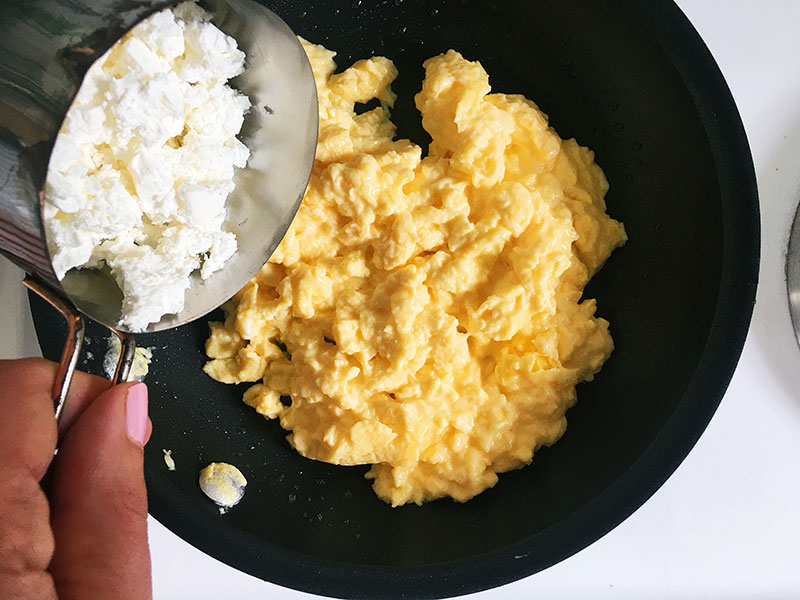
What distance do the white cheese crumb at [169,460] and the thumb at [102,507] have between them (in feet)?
0.87

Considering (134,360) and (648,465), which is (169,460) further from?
(648,465)

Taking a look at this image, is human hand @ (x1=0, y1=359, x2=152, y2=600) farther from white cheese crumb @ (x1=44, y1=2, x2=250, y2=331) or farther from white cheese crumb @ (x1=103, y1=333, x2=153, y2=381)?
white cheese crumb @ (x1=103, y1=333, x2=153, y2=381)

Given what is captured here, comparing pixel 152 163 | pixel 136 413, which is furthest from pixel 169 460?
pixel 152 163

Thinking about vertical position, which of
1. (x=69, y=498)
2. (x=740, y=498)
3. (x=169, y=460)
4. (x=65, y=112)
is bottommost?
(x=169, y=460)

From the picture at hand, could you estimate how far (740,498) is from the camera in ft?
4.14

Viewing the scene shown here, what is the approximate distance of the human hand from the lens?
0.71 metres

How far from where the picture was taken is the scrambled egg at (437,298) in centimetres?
109

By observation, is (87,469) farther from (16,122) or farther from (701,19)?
(701,19)

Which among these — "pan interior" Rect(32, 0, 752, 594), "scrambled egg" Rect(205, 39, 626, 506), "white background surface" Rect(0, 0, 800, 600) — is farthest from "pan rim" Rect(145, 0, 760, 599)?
"white background surface" Rect(0, 0, 800, 600)

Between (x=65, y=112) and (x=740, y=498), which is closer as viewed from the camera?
(x=65, y=112)

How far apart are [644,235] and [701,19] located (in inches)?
15.7

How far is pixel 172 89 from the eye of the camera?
84 cm

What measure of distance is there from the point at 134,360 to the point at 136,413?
0.96 ft

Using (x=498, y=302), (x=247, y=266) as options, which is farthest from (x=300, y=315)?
(x=498, y=302)
